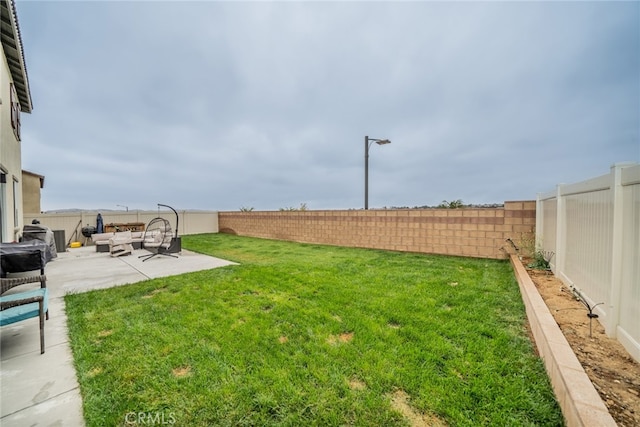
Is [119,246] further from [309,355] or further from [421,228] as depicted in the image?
[421,228]

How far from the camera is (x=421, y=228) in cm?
754

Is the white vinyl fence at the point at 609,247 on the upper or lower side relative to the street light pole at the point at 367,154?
lower

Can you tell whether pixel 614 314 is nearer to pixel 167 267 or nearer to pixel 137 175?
pixel 167 267

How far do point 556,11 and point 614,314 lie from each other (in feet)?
27.6

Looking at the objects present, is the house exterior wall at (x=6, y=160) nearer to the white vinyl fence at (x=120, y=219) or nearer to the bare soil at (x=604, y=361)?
the white vinyl fence at (x=120, y=219)

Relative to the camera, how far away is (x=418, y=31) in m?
8.34

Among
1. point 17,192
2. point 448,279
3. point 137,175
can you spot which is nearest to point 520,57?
point 448,279

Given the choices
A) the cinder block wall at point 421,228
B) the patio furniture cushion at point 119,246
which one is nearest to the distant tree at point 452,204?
the cinder block wall at point 421,228

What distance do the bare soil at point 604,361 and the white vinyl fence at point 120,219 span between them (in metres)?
15.0

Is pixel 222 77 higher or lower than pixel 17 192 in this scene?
higher

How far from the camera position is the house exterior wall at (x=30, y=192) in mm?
12189

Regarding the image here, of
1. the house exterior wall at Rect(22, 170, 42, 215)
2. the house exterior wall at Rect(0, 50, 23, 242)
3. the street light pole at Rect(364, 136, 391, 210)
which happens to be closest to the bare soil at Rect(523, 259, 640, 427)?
the street light pole at Rect(364, 136, 391, 210)

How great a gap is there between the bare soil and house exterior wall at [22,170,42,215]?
19.1 metres

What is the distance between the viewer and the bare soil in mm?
1383
